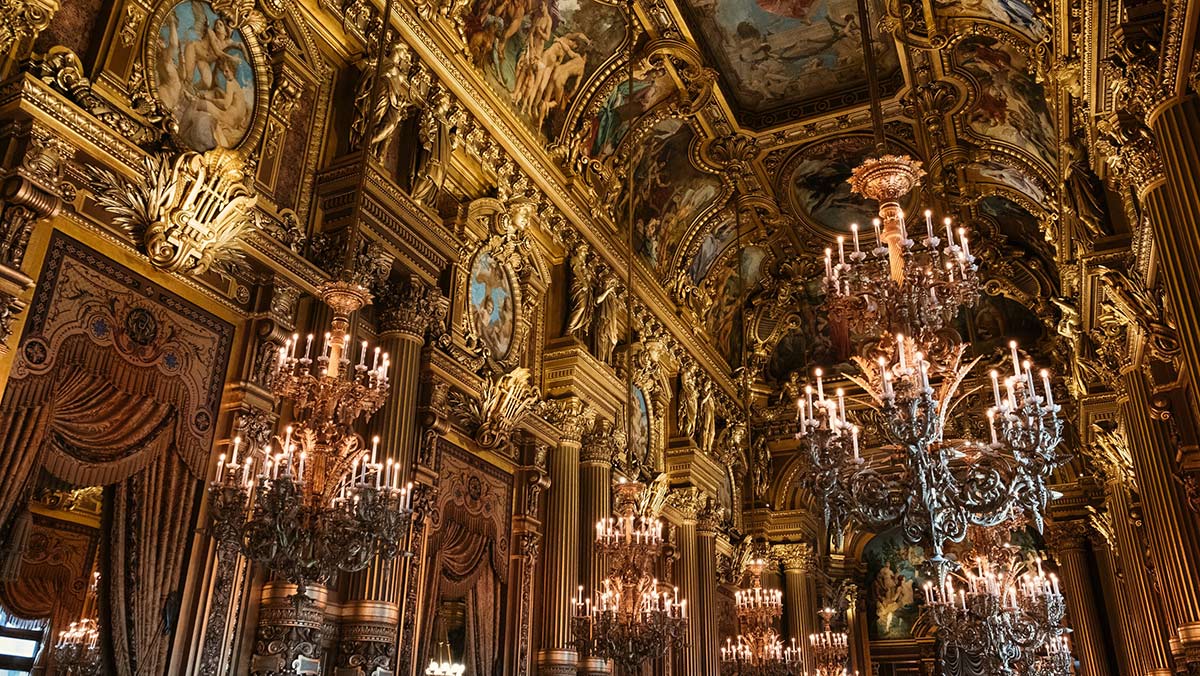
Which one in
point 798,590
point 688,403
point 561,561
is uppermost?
point 688,403

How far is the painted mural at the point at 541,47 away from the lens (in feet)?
35.3

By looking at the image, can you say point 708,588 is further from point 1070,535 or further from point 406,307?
point 406,307

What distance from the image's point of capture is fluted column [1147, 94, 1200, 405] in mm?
5301

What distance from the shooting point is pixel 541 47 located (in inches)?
463

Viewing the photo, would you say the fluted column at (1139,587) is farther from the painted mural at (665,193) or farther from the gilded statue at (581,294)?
the gilded statue at (581,294)

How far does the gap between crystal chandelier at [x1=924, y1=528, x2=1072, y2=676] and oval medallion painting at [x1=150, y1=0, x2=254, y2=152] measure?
925cm

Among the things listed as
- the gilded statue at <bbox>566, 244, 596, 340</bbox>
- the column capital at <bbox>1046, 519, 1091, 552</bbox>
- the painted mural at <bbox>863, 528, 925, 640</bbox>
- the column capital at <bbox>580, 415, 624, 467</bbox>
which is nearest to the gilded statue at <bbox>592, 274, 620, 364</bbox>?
the gilded statue at <bbox>566, 244, 596, 340</bbox>

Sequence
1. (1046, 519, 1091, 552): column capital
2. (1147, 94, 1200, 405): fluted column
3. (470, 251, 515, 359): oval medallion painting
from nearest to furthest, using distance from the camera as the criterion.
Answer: (1147, 94, 1200, 405): fluted column < (470, 251, 515, 359): oval medallion painting < (1046, 519, 1091, 552): column capital

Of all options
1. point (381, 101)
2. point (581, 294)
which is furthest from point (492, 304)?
point (381, 101)

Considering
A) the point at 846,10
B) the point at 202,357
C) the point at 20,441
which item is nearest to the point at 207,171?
the point at 202,357

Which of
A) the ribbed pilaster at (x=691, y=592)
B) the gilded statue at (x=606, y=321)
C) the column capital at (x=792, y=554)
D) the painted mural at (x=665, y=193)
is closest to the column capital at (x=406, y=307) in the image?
the gilded statue at (x=606, y=321)

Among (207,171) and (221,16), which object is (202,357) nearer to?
(207,171)

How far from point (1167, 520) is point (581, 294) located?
24.2 ft

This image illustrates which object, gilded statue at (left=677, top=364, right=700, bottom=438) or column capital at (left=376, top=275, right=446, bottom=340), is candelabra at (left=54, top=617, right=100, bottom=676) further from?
gilded statue at (left=677, top=364, right=700, bottom=438)
